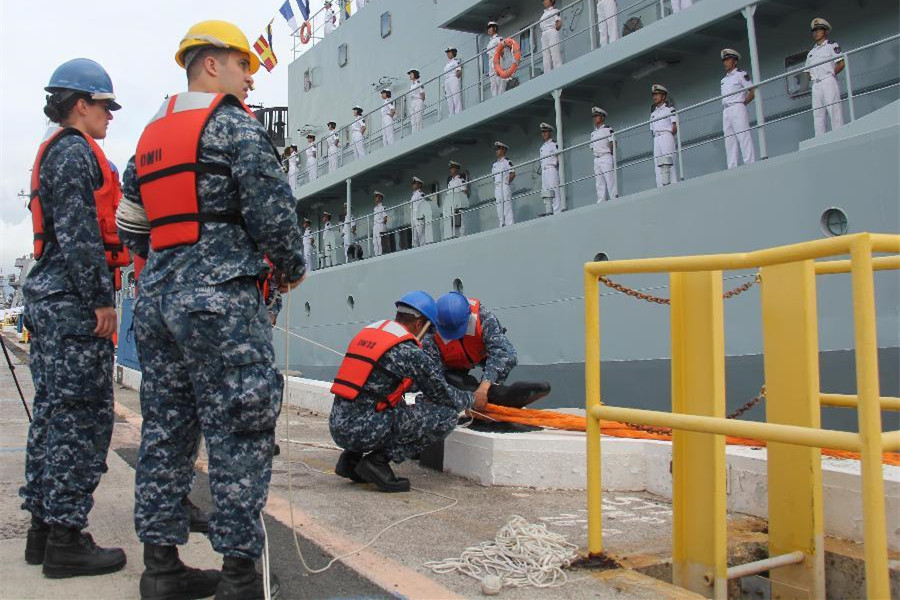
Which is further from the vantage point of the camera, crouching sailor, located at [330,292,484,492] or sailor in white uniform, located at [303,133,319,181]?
sailor in white uniform, located at [303,133,319,181]

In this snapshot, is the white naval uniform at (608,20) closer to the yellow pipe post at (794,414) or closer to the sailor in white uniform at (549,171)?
the sailor in white uniform at (549,171)

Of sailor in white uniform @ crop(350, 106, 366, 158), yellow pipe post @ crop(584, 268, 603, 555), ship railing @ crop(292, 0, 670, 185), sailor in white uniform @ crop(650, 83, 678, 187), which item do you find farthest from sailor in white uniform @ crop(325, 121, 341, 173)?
yellow pipe post @ crop(584, 268, 603, 555)

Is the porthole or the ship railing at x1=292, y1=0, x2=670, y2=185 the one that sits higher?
the ship railing at x1=292, y1=0, x2=670, y2=185

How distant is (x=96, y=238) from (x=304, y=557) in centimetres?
128

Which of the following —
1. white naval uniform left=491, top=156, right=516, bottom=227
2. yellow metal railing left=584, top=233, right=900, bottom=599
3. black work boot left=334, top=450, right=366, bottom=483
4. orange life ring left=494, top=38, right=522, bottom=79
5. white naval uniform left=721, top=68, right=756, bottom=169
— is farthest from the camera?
orange life ring left=494, top=38, right=522, bottom=79

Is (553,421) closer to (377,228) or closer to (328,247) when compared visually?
(377,228)

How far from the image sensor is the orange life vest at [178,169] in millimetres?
2068

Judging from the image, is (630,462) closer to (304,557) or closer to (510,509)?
(510,509)

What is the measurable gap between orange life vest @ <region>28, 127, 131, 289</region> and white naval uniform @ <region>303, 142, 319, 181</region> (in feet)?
47.4

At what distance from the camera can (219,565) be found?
7.98 feet

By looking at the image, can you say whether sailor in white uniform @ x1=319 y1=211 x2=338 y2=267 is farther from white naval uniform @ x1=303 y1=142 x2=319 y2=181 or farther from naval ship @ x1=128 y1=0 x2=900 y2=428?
white naval uniform @ x1=303 y1=142 x2=319 y2=181

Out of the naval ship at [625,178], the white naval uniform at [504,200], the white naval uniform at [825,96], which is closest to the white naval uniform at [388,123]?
the naval ship at [625,178]

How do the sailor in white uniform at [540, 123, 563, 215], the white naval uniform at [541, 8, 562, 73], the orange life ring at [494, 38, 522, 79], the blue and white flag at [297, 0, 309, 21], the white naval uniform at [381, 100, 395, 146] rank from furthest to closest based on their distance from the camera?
the blue and white flag at [297, 0, 309, 21]
the white naval uniform at [381, 100, 395, 146]
the orange life ring at [494, 38, 522, 79]
the white naval uniform at [541, 8, 562, 73]
the sailor in white uniform at [540, 123, 563, 215]

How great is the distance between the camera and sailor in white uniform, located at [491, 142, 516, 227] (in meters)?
10.3
